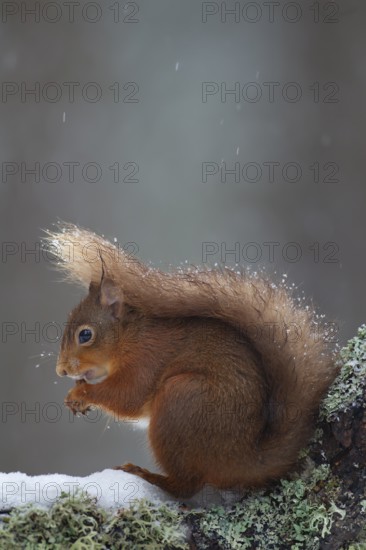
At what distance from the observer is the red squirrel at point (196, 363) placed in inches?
58.7

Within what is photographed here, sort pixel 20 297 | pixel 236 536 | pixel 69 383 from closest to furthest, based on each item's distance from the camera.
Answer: pixel 236 536 → pixel 69 383 → pixel 20 297

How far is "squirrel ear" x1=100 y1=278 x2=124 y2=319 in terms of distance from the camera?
5.59ft

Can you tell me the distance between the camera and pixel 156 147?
15.3ft

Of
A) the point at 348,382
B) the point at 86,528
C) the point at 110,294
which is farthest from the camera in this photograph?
the point at 110,294

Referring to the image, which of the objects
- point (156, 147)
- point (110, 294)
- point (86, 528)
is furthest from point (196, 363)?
point (156, 147)

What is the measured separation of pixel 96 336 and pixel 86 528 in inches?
18.8

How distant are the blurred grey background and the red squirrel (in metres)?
2.54

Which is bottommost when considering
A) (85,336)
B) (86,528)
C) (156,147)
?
(86,528)

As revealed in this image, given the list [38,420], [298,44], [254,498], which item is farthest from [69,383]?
[254,498]

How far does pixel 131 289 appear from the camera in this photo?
5.56 ft

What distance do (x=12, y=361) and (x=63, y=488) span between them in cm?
314

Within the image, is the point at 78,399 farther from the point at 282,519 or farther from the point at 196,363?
the point at 282,519

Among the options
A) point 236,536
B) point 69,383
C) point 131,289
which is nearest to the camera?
point 236,536

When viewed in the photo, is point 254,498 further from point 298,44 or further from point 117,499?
point 298,44
